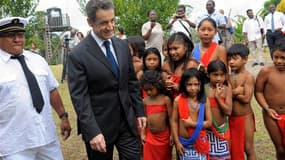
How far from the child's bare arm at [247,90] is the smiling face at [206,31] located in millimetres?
524

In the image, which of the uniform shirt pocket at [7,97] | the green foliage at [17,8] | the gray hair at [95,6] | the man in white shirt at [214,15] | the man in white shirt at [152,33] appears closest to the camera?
the gray hair at [95,6]

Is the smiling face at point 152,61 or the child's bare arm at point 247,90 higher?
the smiling face at point 152,61

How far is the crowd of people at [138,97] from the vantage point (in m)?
3.19

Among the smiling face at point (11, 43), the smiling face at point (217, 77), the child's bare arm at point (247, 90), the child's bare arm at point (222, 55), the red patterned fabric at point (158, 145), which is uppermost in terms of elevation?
the smiling face at point (11, 43)

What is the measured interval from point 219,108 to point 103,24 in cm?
153

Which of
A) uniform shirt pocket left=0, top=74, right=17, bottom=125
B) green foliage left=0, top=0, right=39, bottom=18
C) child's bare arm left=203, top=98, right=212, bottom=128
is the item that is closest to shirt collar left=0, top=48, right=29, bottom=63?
uniform shirt pocket left=0, top=74, right=17, bottom=125

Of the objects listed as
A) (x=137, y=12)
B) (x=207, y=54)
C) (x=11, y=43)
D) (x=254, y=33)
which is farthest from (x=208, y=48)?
(x=137, y=12)

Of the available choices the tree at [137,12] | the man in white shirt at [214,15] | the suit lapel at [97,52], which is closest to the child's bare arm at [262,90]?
the suit lapel at [97,52]

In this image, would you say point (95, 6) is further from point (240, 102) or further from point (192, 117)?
point (240, 102)

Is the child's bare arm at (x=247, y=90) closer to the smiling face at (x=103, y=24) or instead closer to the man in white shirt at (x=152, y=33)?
the smiling face at (x=103, y=24)

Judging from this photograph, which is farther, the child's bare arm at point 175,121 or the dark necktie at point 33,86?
the child's bare arm at point 175,121

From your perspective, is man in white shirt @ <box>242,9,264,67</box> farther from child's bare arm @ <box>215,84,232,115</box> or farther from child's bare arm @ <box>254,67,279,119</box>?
child's bare arm @ <box>215,84,232,115</box>

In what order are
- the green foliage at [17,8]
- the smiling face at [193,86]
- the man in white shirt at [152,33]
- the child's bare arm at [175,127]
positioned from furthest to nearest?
the green foliage at [17,8] → the man in white shirt at [152,33] → the child's bare arm at [175,127] → the smiling face at [193,86]

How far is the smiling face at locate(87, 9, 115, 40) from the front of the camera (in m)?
3.08
